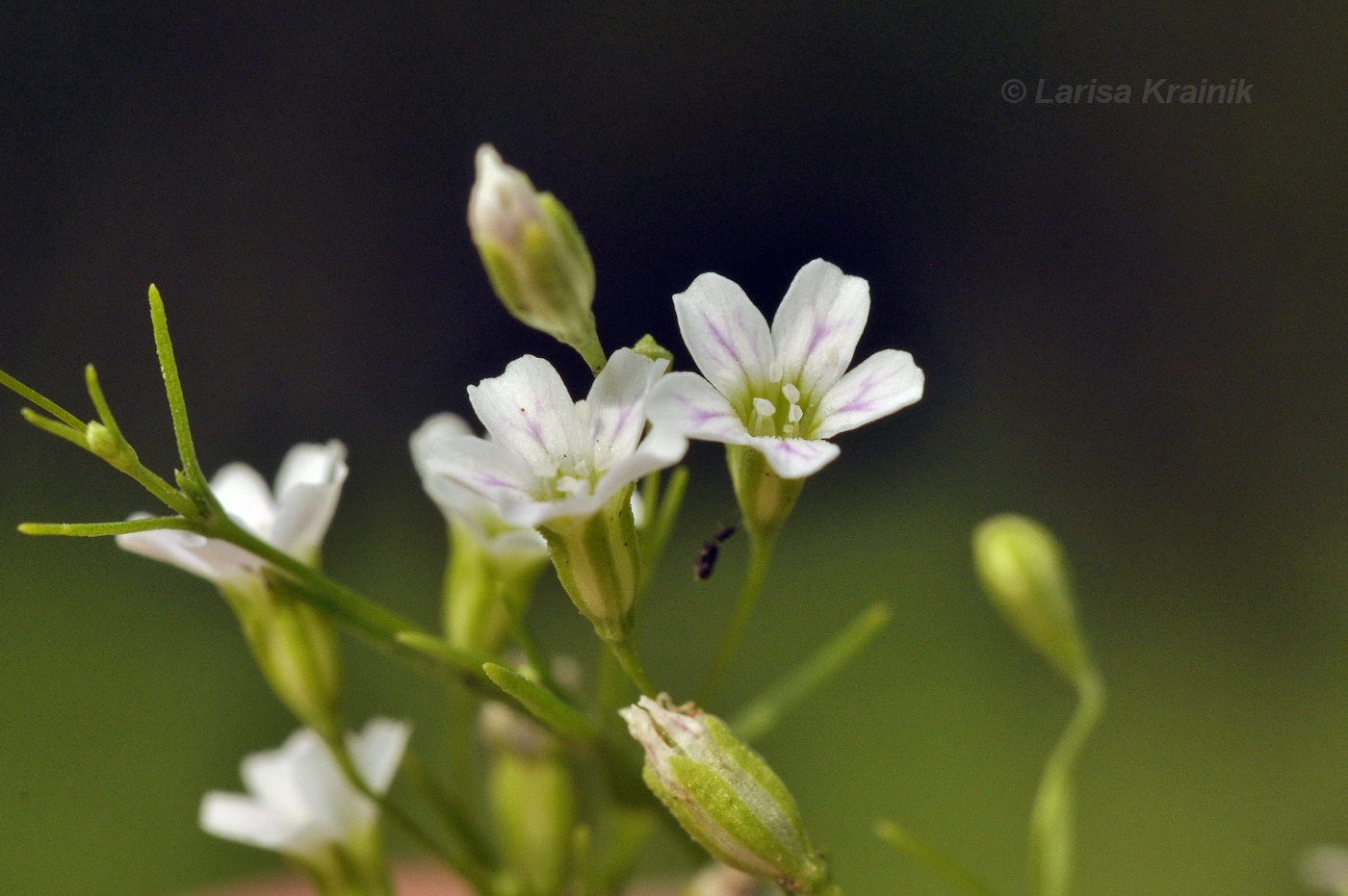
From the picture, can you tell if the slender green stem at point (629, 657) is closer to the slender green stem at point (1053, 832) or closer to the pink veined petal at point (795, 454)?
the pink veined petal at point (795, 454)

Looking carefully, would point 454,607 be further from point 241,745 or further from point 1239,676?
point 1239,676

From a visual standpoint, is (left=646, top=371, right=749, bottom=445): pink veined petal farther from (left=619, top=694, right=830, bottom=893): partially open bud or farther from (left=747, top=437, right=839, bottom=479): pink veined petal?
(left=619, top=694, right=830, bottom=893): partially open bud

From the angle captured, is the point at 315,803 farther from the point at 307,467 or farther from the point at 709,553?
the point at 709,553

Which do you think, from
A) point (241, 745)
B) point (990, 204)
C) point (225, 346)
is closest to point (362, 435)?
point (225, 346)

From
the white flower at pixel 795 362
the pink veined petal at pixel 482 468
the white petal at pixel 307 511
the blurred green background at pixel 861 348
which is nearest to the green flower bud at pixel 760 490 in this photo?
the white flower at pixel 795 362

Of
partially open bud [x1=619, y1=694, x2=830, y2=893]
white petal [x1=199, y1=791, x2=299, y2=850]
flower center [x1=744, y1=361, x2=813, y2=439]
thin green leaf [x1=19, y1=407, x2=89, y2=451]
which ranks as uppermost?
flower center [x1=744, y1=361, x2=813, y2=439]

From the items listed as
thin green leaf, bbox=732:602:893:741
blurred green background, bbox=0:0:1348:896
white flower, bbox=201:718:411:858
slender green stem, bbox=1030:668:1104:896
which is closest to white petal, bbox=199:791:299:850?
white flower, bbox=201:718:411:858

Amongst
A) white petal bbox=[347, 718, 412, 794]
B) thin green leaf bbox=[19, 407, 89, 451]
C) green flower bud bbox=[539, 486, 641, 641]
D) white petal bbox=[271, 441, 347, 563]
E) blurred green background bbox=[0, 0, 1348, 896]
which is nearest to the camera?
thin green leaf bbox=[19, 407, 89, 451]
